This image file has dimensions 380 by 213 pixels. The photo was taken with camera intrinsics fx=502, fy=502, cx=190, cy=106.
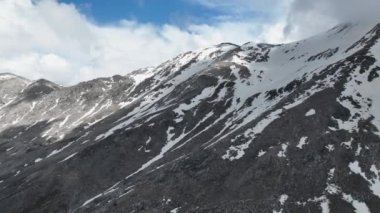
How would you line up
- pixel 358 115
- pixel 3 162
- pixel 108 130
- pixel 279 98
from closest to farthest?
pixel 358 115 < pixel 279 98 < pixel 108 130 < pixel 3 162

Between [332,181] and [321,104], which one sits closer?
[332,181]

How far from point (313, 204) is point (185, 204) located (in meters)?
25.8

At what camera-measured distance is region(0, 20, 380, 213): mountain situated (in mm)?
98062

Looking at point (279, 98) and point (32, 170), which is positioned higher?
point (32, 170)

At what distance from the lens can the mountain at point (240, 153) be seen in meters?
98.1

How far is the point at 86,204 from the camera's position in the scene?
4808 inches

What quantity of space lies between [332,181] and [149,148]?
223 ft

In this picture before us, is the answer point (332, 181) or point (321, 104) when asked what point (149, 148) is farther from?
point (332, 181)

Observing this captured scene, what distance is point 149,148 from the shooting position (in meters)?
152

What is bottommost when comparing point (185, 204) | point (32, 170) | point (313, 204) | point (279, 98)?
point (313, 204)

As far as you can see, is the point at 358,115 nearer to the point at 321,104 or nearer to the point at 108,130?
the point at 321,104

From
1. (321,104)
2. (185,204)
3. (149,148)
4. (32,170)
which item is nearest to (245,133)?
(321,104)

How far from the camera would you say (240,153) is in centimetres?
11488

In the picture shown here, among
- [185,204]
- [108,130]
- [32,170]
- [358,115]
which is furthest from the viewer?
[108,130]
